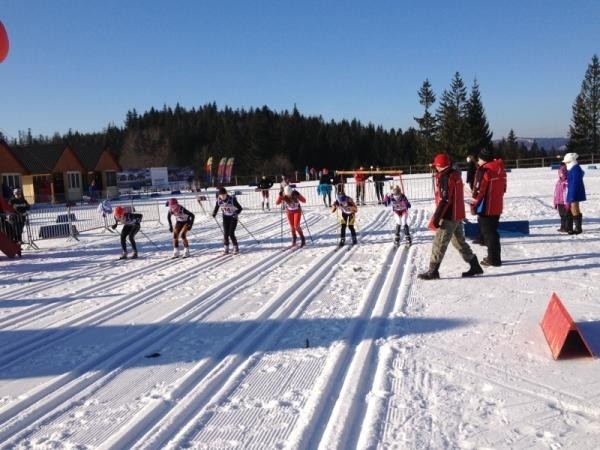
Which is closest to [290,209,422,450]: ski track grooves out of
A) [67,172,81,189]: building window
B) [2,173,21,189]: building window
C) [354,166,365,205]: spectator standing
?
[354,166,365,205]: spectator standing

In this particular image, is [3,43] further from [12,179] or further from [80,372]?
[12,179]

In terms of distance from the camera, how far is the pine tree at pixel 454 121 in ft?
223

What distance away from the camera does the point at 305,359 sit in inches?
188

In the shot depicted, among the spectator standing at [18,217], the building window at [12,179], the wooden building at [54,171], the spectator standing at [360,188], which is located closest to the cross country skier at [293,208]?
the spectator standing at [18,217]

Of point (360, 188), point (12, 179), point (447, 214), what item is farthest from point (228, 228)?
point (12, 179)

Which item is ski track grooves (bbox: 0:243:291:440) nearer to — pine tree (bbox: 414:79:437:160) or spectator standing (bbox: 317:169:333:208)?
spectator standing (bbox: 317:169:333:208)

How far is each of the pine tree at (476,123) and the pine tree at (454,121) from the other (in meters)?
0.70

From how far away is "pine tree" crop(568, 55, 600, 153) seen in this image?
215 ft

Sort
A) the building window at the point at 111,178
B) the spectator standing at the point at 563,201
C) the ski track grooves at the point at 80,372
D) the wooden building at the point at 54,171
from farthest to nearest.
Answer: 1. the building window at the point at 111,178
2. the wooden building at the point at 54,171
3. the spectator standing at the point at 563,201
4. the ski track grooves at the point at 80,372

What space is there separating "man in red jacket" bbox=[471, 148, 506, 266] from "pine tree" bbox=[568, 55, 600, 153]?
65.6 meters

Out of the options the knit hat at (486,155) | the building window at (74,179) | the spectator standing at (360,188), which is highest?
the building window at (74,179)

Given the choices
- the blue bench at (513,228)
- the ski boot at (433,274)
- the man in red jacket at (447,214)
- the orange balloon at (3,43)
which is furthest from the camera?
the blue bench at (513,228)

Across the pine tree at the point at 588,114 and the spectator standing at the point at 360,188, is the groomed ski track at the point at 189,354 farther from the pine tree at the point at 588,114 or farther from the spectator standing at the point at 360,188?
the pine tree at the point at 588,114

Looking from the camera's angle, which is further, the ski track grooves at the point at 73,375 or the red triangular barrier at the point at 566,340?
the red triangular barrier at the point at 566,340
